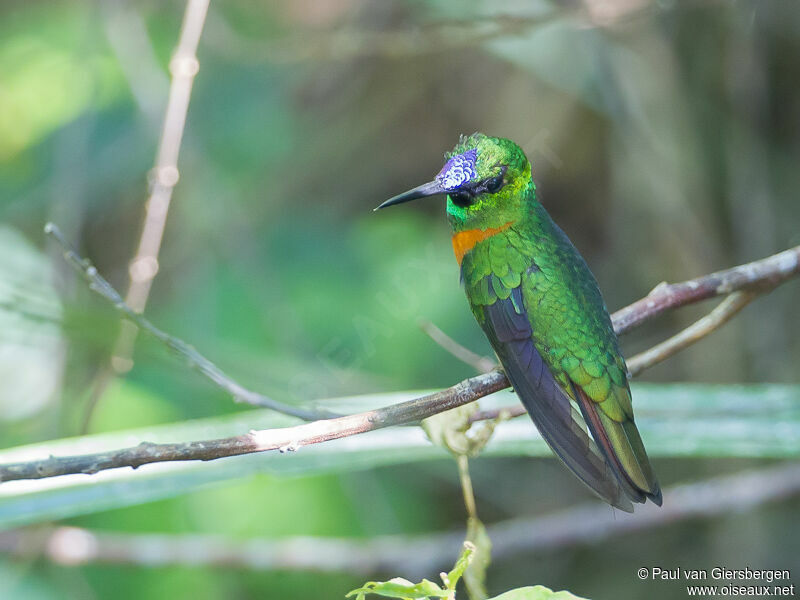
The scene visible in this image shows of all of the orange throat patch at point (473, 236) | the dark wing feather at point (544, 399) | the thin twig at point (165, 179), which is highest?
the thin twig at point (165, 179)

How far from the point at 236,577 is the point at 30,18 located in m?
2.91

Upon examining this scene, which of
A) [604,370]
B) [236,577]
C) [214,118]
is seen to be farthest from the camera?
[214,118]

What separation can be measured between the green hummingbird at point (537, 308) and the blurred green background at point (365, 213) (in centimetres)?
97

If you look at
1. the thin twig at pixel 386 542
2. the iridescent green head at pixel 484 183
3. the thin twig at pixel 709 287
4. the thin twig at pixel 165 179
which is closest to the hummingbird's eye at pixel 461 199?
the iridescent green head at pixel 484 183

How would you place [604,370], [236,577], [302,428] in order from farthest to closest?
1. [236,577]
2. [604,370]
3. [302,428]

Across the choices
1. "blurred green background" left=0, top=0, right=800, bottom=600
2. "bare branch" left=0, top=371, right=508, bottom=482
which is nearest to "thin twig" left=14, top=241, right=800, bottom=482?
"bare branch" left=0, top=371, right=508, bottom=482

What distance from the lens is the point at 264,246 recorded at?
3822 millimetres

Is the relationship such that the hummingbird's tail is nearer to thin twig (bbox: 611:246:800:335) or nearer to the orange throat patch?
thin twig (bbox: 611:246:800:335)

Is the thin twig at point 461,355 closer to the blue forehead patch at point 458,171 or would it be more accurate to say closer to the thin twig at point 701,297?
the thin twig at point 701,297

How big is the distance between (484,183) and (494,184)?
3 cm

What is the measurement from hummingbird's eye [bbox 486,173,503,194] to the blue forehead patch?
1.8 inches

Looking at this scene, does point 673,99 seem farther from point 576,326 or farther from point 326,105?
point 576,326

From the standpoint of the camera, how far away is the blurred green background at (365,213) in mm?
2939

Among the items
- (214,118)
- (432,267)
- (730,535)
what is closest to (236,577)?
(432,267)
